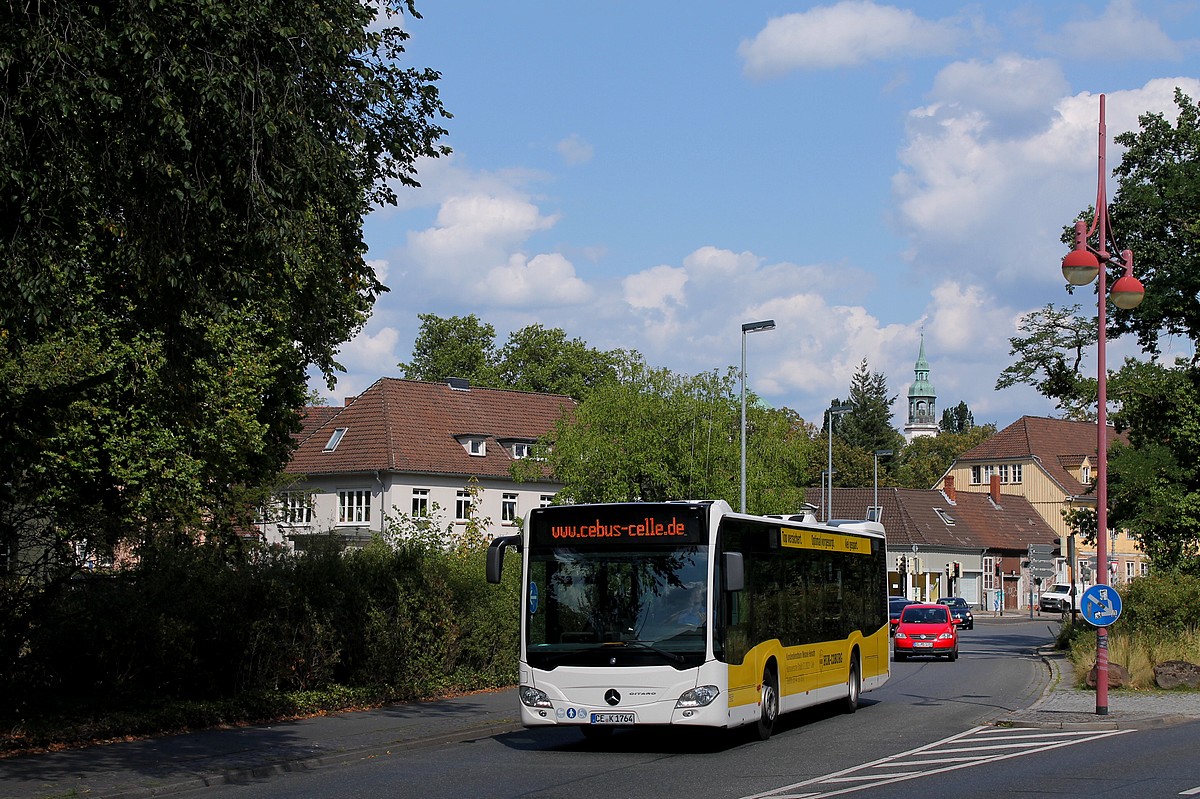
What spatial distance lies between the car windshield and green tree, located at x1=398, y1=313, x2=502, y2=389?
54.4 metres

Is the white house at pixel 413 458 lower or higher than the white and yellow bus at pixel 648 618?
higher

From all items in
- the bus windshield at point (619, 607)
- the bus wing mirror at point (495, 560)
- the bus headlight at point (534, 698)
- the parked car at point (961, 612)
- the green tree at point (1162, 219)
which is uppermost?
the green tree at point (1162, 219)

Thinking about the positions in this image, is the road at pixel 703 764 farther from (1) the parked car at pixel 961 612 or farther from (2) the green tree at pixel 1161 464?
(1) the parked car at pixel 961 612

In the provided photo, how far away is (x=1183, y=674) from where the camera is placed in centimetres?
2545

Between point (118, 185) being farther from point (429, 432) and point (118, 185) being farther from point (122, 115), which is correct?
point (429, 432)

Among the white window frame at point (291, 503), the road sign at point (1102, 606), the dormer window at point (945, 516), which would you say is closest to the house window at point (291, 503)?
the white window frame at point (291, 503)

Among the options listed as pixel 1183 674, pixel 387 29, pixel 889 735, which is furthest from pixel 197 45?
pixel 1183 674

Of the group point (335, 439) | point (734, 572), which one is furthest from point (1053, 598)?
point (734, 572)

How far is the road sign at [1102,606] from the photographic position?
20.4m

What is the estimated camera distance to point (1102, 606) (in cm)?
2058

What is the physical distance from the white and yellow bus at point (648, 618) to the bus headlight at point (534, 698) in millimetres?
12

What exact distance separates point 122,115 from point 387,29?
3.67 m

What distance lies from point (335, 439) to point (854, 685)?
163 ft

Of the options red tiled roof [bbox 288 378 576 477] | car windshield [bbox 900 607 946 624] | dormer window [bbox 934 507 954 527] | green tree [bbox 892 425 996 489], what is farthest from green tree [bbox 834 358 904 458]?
car windshield [bbox 900 607 946 624]
